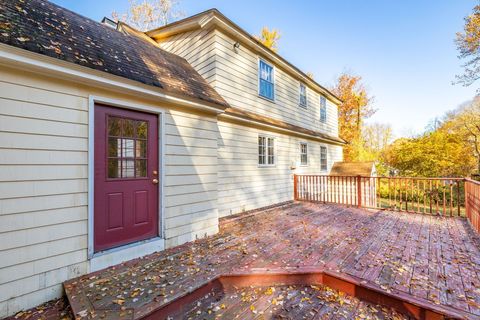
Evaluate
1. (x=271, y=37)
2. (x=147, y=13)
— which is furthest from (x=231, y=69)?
(x=271, y=37)

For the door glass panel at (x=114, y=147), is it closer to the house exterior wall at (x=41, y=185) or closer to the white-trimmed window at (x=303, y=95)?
the house exterior wall at (x=41, y=185)

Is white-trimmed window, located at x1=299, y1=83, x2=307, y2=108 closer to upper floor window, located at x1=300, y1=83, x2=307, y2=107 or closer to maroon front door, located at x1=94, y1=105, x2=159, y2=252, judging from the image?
upper floor window, located at x1=300, y1=83, x2=307, y2=107

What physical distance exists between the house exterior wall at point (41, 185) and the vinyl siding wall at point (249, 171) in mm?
3343

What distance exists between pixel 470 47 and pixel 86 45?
1674cm

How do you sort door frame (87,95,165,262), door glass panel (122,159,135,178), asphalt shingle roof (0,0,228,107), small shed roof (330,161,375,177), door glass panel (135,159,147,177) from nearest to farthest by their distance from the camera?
asphalt shingle roof (0,0,228,107)
door frame (87,95,165,262)
door glass panel (122,159,135,178)
door glass panel (135,159,147,177)
small shed roof (330,161,375,177)

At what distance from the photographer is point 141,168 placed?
3553 mm

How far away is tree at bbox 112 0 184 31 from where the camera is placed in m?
13.1

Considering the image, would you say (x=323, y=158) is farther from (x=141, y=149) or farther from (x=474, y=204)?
(x=141, y=149)

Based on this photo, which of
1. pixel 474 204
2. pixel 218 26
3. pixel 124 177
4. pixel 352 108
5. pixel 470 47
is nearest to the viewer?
pixel 124 177

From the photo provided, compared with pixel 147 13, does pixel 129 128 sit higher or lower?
lower

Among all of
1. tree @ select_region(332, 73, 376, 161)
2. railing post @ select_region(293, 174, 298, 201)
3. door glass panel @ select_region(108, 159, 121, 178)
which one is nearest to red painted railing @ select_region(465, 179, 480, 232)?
railing post @ select_region(293, 174, 298, 201)

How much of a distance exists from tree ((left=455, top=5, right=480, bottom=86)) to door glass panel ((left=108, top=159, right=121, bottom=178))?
1623 centimetres

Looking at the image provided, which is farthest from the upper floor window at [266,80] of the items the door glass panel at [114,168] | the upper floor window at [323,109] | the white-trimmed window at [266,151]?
the door glass panel at [114,168]

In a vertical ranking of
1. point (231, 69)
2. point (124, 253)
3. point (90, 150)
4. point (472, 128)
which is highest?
point (231, 69)
